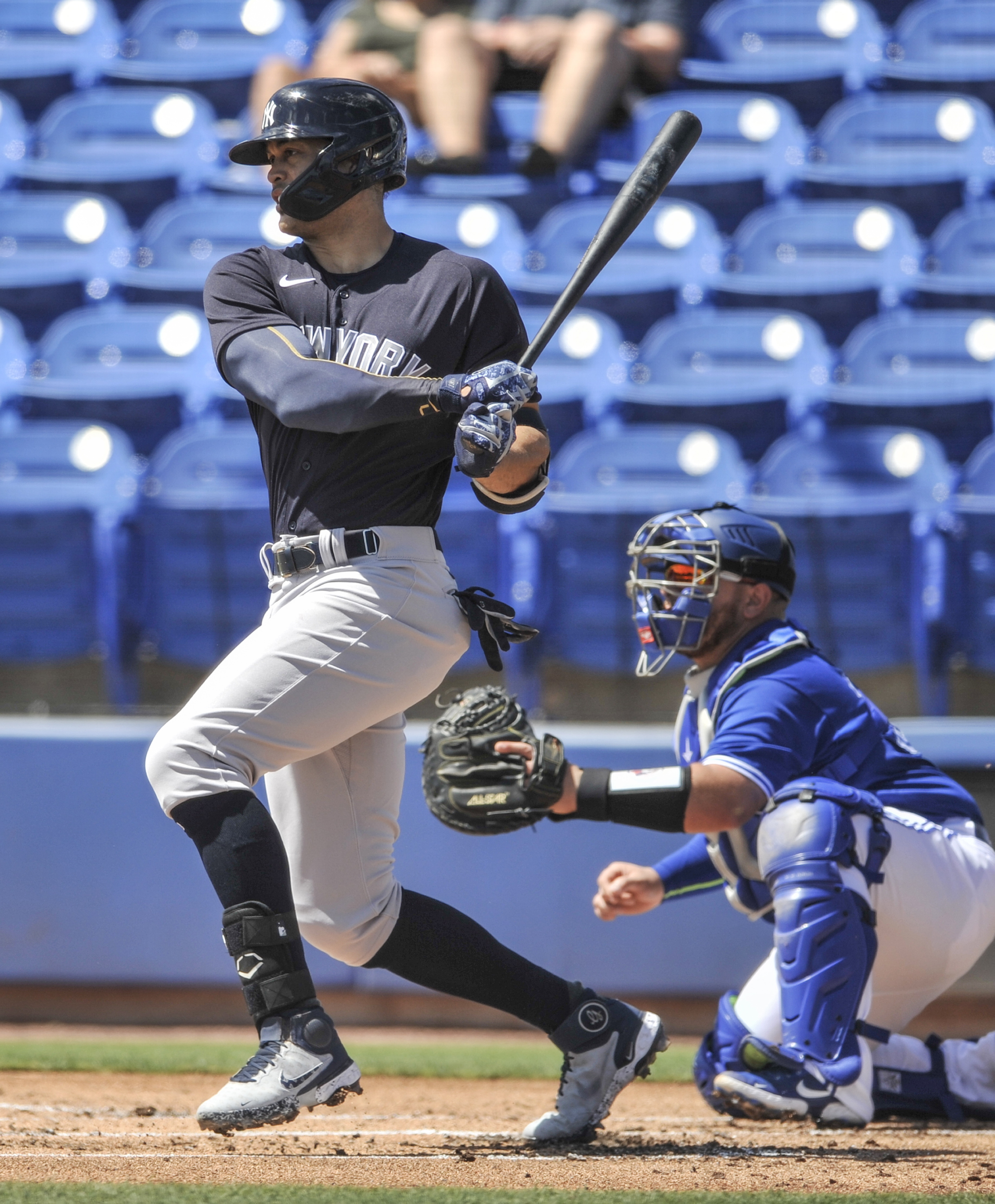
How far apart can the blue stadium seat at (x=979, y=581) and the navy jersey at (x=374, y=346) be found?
246cm

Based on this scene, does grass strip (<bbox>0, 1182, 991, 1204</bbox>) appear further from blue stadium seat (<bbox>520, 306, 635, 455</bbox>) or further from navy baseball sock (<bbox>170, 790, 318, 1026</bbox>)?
blue stadium seat (<bbox>520, 306, 635, 455</bbox>)

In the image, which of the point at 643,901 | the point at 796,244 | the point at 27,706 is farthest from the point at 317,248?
the point at 796,244

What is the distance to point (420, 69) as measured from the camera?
677 cm

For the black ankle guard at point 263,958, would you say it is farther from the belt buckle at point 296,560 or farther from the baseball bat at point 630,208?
the baseball bat at point 630,208

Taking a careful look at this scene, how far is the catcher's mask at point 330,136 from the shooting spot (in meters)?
2.26

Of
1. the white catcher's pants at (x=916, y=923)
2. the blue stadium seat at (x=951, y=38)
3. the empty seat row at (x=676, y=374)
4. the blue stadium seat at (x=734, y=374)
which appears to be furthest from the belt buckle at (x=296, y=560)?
the blue stadium seat at (x=951, y=38)

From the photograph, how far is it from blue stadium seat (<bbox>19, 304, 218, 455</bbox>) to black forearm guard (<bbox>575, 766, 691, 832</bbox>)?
3658 mm

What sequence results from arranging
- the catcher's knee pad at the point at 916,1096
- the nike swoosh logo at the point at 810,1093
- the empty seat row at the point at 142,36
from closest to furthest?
the nike swoosh logo at the point at 810,1093 < the catcher's knee pad at the point at 916,1096 < the empty seat row at the point at 142,36

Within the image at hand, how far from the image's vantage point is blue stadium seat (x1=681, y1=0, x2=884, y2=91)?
23.5 ft

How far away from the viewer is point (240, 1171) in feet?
6.49

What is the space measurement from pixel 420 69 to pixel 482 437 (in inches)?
207

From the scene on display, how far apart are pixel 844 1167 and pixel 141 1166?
1.06 meters

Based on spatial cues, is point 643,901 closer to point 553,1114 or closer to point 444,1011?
point 553,1114

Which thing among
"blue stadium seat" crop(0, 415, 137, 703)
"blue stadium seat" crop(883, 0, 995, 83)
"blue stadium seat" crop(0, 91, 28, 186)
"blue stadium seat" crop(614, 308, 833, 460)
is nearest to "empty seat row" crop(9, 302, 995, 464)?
"blue stadium seat" crop(614, 308, 833, 460)
